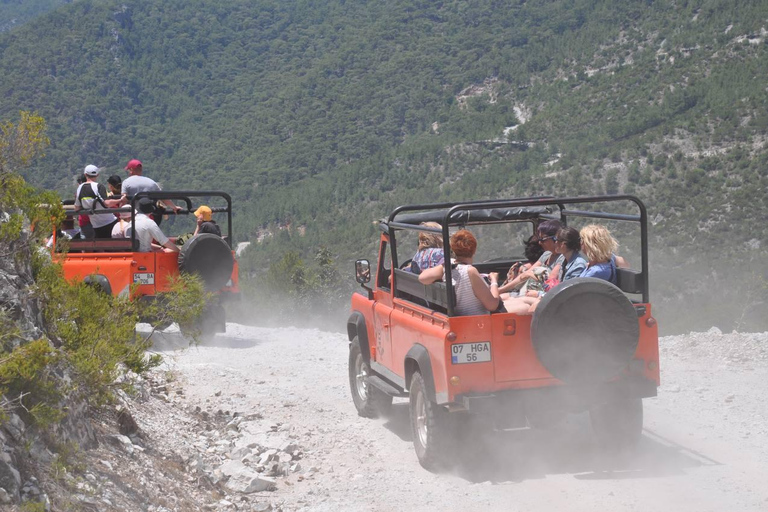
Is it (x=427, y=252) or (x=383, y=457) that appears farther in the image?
(x=427, y=252)

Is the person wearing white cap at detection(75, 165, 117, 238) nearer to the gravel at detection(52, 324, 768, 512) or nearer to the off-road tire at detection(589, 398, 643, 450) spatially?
the gravel at detection(52, 324, 768, 512)

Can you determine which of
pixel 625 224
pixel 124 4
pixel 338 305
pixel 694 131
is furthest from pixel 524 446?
pixel 124 4

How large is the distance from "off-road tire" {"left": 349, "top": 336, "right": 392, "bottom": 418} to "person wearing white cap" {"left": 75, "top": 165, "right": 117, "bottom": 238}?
16.4ft

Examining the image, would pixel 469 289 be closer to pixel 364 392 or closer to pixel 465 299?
pixel 465 299

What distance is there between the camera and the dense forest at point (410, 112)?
1641 inches

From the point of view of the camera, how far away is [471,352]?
6516 millimetres

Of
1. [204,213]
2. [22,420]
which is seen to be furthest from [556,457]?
[204,213]

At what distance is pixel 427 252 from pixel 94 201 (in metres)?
6.36

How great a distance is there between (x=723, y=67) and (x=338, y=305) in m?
26.9

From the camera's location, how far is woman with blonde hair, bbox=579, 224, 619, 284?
23.1 feet

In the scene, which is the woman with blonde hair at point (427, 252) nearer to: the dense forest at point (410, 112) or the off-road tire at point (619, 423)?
the off-road tire at point (619, 423)

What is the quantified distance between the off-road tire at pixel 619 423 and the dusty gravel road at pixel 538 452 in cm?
14

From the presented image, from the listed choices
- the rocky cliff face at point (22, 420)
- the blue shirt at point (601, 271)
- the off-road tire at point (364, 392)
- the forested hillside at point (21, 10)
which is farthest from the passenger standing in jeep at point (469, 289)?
the forested hillside at point (21, 10)

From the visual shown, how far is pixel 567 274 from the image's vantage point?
7184 mm
